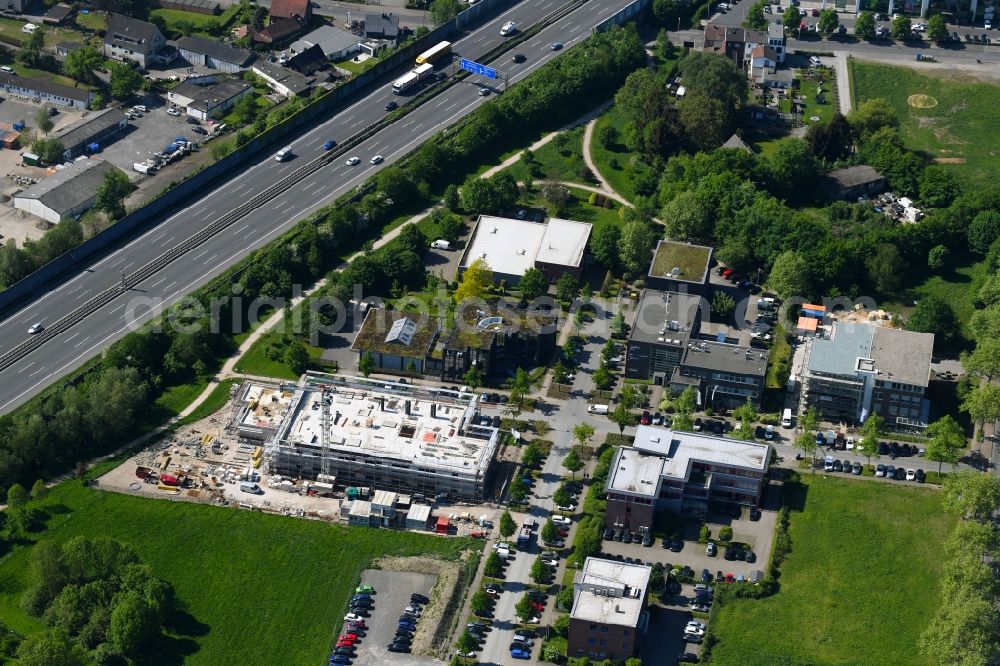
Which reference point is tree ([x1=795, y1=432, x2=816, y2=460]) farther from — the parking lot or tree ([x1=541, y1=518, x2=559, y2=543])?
the parking lot

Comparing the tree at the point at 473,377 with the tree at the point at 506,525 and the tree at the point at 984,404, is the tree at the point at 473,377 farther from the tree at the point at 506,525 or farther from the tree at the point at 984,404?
the tree at the point at 984,404

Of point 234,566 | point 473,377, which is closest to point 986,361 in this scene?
point 473,377

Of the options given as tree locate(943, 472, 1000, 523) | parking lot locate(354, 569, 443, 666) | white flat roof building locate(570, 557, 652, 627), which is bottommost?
parking lot locate(354, 569, 443, 666)

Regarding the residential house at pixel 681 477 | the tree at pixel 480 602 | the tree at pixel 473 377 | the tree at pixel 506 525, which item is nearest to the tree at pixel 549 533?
the tree at pixel 506 525

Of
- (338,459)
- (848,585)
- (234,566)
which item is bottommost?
(234,566)

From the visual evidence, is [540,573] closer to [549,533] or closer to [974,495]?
[549,533]

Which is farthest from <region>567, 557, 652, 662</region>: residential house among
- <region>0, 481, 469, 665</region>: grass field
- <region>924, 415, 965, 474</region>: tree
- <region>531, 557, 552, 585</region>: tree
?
<region>924, 415, 965, 474</region>: tree
